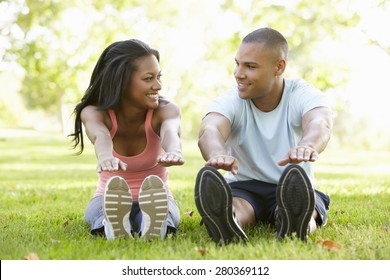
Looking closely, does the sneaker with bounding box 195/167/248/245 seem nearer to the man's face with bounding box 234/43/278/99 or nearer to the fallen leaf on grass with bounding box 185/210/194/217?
the man's face with bounding box 234/43/278/99

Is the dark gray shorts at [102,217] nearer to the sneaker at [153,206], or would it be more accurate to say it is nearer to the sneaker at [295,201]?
the sneaker at [153,206]

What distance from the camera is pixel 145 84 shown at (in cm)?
388

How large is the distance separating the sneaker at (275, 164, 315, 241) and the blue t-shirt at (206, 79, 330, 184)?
0.79m

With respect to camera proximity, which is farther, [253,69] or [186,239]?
[253,69]

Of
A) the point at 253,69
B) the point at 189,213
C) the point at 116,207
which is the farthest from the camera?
the point at 189,213

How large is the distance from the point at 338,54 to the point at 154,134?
13991mm

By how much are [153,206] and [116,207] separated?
0.78 feet

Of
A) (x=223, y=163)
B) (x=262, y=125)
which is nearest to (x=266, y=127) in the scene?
(x=262, y=125)

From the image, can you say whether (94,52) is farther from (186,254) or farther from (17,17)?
(186,254)

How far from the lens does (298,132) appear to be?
4012 mm

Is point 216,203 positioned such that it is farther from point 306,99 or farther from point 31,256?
point 306,99

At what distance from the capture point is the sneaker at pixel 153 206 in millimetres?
3416

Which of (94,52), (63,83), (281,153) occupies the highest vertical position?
(94,52)

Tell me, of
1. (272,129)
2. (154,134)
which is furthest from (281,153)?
(154,134)
